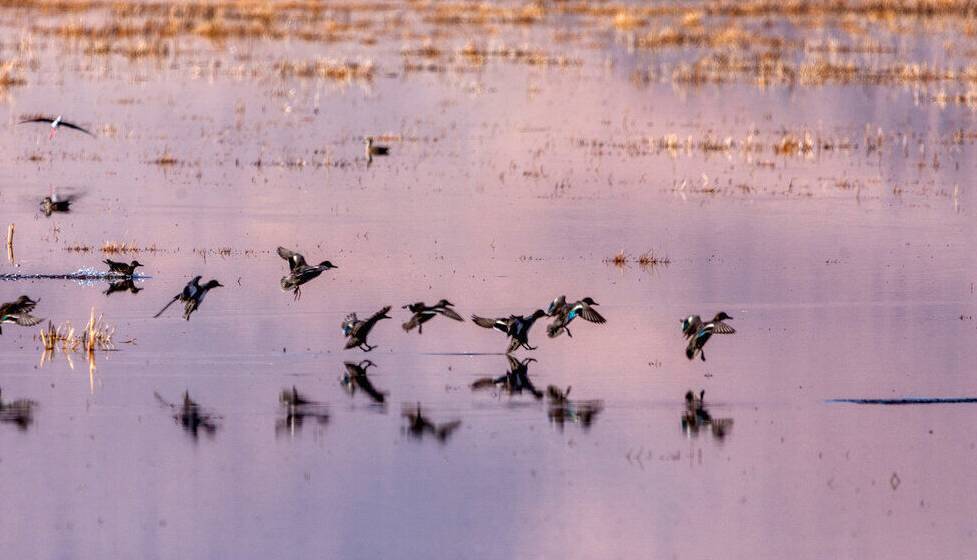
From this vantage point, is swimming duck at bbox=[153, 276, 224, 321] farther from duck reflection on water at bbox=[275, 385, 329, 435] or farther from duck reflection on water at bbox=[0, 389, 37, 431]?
duck reflection on water at bbox=[0, 389, 37, 431]

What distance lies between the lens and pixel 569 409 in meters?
14.4

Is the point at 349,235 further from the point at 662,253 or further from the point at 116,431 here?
the point at 116,431

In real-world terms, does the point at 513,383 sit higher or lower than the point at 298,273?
lower

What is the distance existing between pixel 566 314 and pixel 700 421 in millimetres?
2804

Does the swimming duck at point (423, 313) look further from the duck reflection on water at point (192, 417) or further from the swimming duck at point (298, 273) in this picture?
the duck reflection on water at point (192, 417)

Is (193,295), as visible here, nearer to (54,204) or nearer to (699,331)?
(699,331)

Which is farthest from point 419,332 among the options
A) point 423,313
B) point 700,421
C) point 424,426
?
point 700,421

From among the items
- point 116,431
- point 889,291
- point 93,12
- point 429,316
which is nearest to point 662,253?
point 889,291

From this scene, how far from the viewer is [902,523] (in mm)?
12062

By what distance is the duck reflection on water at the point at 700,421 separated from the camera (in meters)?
13.9

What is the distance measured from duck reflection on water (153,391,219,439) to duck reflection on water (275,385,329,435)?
47 cm

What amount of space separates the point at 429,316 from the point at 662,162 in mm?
14876

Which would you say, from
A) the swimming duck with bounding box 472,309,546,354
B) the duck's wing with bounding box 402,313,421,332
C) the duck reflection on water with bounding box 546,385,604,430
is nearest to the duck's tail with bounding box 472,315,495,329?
the swimming duck with bounding box 472,309,546,354

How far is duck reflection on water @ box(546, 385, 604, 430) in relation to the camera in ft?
46.3
